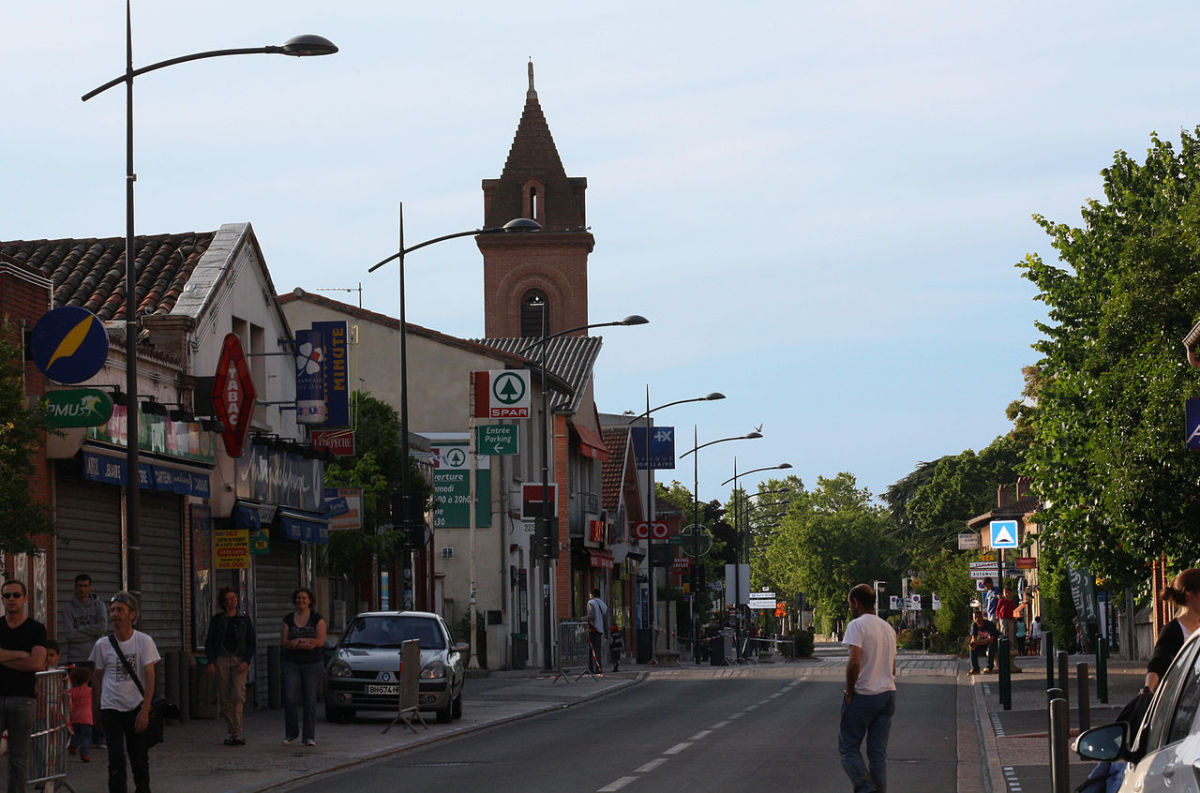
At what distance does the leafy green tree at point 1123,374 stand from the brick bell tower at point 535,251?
3988cm

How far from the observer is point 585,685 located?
38.4 m

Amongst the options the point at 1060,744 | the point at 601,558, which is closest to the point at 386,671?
the point at 1060,744

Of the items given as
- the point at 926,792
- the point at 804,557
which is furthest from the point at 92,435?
Result: the point at 804,557

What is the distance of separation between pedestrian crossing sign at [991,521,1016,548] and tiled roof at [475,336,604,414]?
105 ft

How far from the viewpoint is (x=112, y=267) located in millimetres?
29891

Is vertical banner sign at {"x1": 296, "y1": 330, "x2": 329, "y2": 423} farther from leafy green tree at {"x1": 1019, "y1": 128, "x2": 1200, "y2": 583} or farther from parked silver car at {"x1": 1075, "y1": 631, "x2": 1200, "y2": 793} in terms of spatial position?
parked silver car at {"x1": 1075, "y1": 631, "x2": 1200, "y2": 793}

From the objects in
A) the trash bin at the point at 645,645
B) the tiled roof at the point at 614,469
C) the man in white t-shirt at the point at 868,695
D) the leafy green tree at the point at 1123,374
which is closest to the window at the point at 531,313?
the tiled roof at the point at 614,469

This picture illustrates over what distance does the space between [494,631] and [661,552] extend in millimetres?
7738

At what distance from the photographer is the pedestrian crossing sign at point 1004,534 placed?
2769 cm

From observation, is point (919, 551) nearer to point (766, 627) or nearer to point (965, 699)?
point (766, 627)

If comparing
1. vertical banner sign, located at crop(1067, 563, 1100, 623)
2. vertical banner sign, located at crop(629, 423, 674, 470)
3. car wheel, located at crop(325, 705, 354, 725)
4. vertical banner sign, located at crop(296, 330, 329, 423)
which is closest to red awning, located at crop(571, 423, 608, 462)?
vertical banner sign, located at crop(629, 423, 674, 470)

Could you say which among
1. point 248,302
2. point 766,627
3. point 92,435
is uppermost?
point 248,302

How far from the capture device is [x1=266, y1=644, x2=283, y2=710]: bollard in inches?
1150

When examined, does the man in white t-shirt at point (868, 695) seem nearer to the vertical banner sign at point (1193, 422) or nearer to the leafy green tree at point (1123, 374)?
the vertical banner sign at point (1193, 422)
